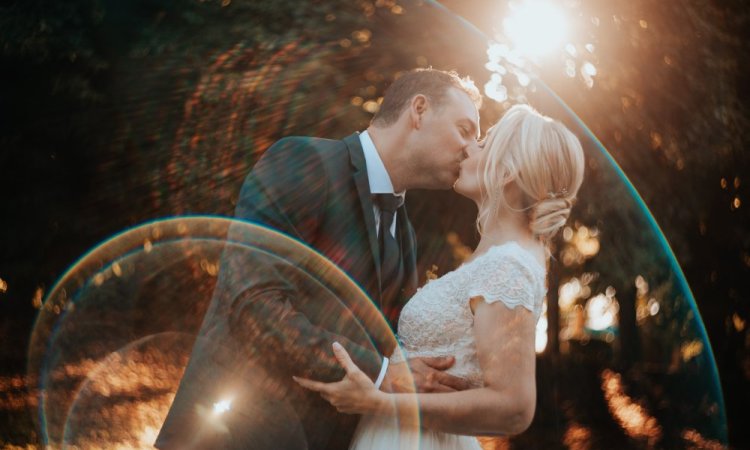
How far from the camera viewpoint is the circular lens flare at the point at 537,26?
7785 mm

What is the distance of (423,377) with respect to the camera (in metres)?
2.86

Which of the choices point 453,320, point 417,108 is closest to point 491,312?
point 453,320

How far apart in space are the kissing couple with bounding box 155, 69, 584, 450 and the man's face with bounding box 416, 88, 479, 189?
134mm

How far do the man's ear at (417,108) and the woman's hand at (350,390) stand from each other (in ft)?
4.76

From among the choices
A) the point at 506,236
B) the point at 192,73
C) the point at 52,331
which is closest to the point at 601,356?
the point at 192,73

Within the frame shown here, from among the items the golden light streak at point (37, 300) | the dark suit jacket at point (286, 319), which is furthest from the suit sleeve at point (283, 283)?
the golden light streak at point (37, 300)

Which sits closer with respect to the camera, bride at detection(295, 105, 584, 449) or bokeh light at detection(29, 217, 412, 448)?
bride at detection(295, 105, 584, 449)

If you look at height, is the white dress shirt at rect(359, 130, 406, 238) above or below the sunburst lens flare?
above

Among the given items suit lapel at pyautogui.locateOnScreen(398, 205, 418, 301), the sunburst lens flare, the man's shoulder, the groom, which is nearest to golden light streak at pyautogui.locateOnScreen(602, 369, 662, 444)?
suit lapel at pyautogui.locateOnScreen(398, 205, 418, 301)

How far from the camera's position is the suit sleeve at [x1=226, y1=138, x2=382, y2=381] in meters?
2.67

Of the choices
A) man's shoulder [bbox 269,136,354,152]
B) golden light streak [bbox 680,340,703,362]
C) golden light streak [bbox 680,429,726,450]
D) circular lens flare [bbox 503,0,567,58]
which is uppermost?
man's shoulder [bbox 269,136,354,152]

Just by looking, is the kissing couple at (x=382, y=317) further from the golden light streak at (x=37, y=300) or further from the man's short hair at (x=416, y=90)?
the golden light streak at (x=37, y=300)

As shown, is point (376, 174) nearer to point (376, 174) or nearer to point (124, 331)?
point (376, 174)

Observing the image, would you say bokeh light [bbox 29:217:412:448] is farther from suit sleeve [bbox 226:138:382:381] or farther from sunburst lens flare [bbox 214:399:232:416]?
suit sleeve [bbox 226:138:382:381]
